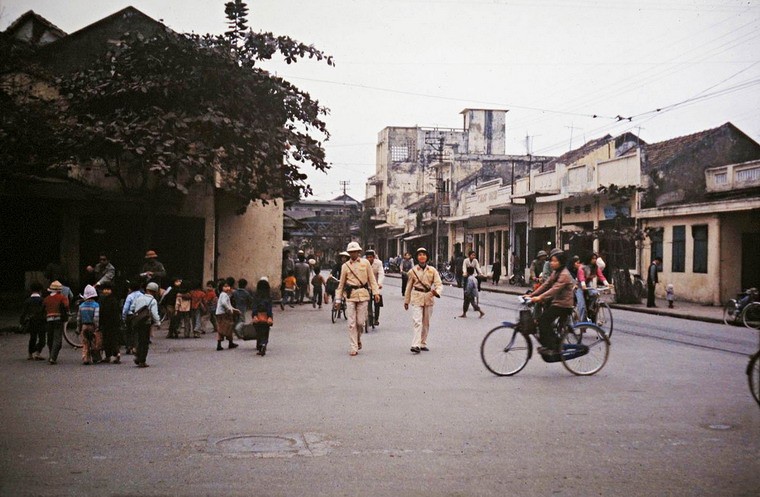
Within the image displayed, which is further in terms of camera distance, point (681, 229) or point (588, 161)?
point (588, 161)

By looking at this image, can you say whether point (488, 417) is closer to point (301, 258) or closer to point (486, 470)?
point (486, 470)

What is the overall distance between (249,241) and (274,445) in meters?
19.8

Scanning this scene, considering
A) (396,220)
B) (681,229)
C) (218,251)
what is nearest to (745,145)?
(681,229)

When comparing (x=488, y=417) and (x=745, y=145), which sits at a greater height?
(x=745, y=145)

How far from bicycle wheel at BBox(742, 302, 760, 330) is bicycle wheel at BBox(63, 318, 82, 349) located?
15.2 meters

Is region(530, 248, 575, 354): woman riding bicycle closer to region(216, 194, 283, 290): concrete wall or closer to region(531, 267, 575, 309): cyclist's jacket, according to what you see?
region(531, 267, 575, 309): cyclist's jacket

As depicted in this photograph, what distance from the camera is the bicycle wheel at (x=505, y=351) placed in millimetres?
10344

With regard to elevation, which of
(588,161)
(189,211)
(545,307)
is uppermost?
(588,161)

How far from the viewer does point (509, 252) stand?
154 feet

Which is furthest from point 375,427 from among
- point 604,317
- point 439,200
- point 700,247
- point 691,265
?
point 439,200

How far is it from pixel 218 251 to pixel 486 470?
20.5m

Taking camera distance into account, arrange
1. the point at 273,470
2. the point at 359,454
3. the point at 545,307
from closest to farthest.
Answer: the point at 273,470, the point at 359,454, the point at 545,307

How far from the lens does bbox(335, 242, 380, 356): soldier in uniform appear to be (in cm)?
1273

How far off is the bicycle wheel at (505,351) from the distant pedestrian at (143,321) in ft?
16.2
